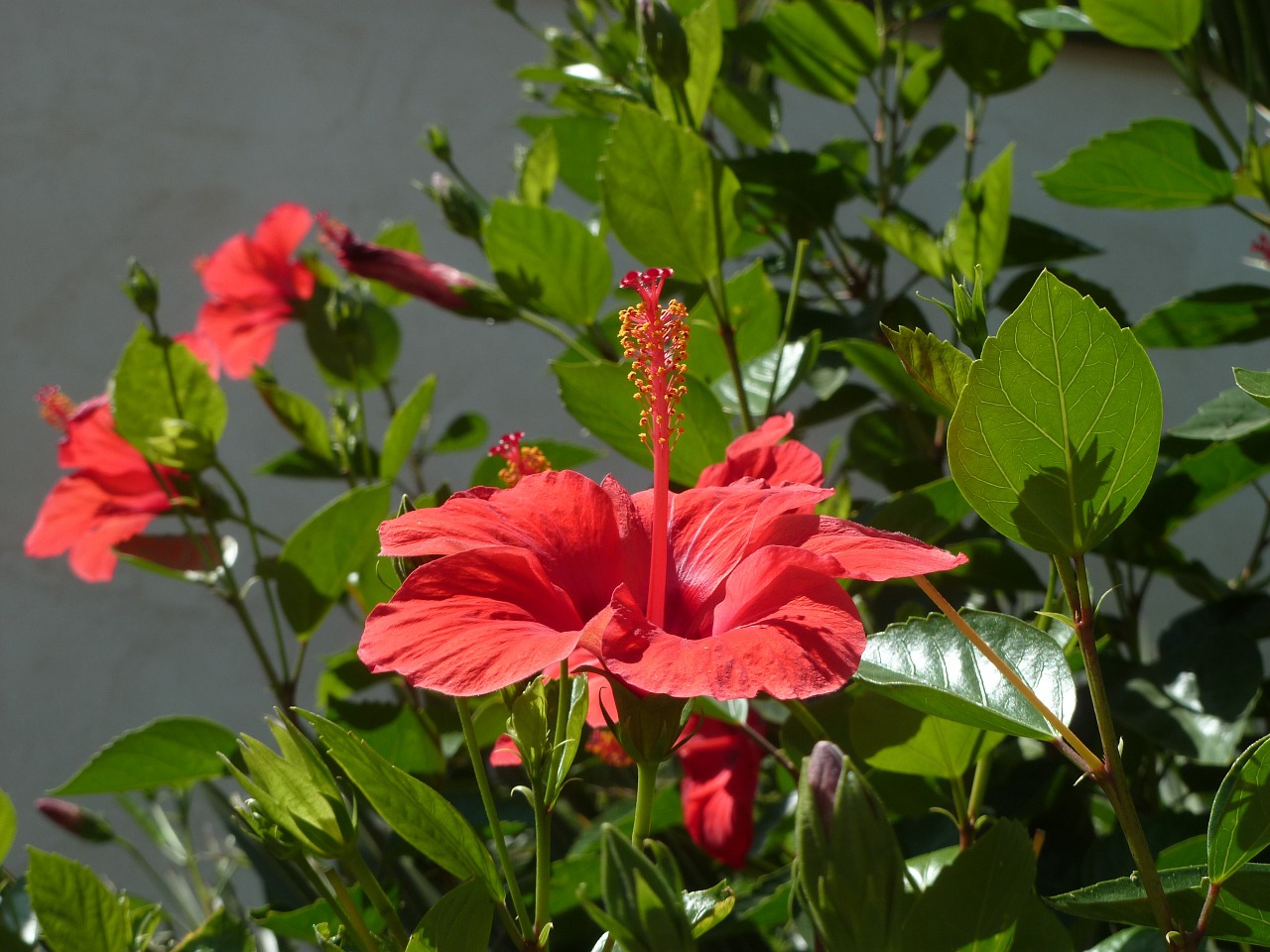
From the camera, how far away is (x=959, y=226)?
66 cm

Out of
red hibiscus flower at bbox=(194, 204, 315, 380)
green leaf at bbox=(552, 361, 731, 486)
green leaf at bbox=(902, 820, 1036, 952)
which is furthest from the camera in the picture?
red hibiscus flower at bbox=(194, 204, 315, 380)

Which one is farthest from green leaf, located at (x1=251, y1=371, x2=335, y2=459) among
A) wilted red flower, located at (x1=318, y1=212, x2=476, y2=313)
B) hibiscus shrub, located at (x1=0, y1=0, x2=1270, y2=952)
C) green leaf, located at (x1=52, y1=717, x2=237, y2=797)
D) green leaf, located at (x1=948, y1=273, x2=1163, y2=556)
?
green leaf, located at (x1=948, y1=273, x2=1163, y2=556)

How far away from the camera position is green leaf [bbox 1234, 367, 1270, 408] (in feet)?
1.17

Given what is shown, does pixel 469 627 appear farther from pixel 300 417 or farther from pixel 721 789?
pixel 300 417

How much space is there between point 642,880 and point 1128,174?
2.10 ft

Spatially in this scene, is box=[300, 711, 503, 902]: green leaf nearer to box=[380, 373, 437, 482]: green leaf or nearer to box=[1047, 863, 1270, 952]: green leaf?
box=[1047, 863, 1270, 952]: green leaf

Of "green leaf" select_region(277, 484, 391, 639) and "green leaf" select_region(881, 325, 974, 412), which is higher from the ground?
"green leaf" select_region(881, 325, 974, 412)

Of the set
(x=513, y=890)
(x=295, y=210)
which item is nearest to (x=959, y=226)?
(x=513, y=890)

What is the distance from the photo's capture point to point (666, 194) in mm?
592

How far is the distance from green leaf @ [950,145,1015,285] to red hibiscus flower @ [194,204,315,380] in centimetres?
62

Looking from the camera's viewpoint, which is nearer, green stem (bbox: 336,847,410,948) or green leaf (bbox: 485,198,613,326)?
green stem (bbox: 336,847,410,948)

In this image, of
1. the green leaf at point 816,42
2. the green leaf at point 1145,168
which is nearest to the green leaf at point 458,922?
the green leaf at point 1145,168

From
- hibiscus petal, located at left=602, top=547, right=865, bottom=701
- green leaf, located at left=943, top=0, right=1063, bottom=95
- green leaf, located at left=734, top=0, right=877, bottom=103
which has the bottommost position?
hibiscus petal, located at left=602, top=547, right=865, bottom=701

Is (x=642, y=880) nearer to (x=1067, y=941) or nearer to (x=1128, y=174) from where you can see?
(x=1067, y=941)
